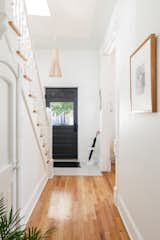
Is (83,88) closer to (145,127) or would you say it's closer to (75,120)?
(75,120)

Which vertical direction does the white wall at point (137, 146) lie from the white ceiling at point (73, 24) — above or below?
below

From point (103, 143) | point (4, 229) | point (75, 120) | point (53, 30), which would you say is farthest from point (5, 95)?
point (75, 120)

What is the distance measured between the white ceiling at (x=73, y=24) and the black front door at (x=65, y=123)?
1.35 m

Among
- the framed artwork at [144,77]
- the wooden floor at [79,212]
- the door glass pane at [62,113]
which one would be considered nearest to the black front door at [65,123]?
the door glass pane at [62,113]

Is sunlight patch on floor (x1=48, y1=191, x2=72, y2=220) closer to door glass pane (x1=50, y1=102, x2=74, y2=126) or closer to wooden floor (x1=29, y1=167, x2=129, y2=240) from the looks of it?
wooden floor (x1=29, y1=167, x2=129, y2=240)

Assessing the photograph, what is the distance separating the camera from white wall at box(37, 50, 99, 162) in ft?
21.8

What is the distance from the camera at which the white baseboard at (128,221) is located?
2366 mm

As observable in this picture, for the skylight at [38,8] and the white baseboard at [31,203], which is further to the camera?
the skylight at [38,8]

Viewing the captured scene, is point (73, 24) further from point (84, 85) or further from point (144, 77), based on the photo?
point (144, 77)

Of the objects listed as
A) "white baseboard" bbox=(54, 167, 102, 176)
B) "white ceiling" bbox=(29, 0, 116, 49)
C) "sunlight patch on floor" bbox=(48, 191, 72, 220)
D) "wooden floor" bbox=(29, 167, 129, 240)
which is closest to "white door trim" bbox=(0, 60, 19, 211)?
"wooden floor" bbox=(29, 167, 129, 240)

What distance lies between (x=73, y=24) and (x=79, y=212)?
11.3 feet

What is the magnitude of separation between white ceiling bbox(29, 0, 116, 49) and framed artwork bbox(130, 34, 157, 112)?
5.83 ft

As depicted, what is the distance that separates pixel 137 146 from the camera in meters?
2.40

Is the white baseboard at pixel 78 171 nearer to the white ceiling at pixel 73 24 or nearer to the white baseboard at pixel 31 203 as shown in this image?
the white baseboard at pixel 31 203
